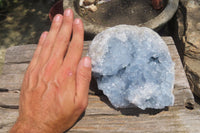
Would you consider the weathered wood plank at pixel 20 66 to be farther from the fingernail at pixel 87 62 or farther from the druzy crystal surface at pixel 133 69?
the fingernail at pixel 87 62

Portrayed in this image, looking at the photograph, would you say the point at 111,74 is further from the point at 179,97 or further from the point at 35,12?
the point at 35,12

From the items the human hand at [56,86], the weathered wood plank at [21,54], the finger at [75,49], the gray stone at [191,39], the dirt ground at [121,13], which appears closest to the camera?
the human hand at [56,86]

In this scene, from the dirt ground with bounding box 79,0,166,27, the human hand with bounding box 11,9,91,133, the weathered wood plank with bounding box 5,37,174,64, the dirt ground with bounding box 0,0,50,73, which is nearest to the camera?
the human hand with bounding box 11,9,91,133

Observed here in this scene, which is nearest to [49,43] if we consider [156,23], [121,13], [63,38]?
[63,38]

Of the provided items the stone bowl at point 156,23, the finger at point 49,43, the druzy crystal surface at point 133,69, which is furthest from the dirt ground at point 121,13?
the druzy crystal surface at point 133,69

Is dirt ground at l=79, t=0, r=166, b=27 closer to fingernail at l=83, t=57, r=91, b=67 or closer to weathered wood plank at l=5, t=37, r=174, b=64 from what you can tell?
weathered wood plank at l=5, t=37, r=174, b=64

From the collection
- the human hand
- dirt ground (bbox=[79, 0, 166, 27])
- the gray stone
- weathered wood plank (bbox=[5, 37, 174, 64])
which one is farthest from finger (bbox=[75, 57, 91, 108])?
dirt ground (bbox=[79, 0, 166, 27])

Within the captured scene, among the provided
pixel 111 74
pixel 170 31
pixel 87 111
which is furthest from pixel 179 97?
pixel 170 31

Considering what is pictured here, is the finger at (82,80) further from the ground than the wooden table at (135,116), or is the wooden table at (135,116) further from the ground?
the finger at (82,80)
